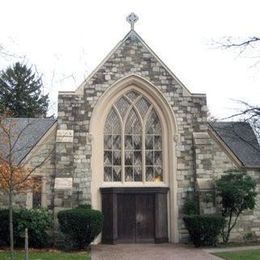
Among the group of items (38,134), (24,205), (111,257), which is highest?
(38,134)

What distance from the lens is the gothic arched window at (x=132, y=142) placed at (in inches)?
907

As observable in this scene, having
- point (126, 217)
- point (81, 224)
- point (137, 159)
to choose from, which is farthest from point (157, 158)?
point (81, 224)

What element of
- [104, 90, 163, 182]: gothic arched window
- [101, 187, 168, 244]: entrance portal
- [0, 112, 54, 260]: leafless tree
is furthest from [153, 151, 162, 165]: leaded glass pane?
[0, 112, 54, 260]: leafless tree

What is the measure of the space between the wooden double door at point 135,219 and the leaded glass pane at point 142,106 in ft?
12.6

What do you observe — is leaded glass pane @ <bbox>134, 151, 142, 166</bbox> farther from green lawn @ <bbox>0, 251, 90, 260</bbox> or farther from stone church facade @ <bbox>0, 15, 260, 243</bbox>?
green lawn @ <bbox>0, 251, 90, 260</bbox>

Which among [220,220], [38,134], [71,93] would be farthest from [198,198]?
[38,134]

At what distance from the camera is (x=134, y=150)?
76.4 feet

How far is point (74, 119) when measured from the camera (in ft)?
74.9

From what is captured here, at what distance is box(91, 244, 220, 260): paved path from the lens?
694 inches

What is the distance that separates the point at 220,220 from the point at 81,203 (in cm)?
593

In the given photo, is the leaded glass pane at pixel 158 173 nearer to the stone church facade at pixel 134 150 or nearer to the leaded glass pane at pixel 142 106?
the stone church facade at pixel 134 150

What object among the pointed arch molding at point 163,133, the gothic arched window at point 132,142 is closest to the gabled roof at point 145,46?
the pointed arch molding at point 163,133

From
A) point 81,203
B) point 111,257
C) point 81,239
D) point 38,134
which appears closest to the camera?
point 111,257

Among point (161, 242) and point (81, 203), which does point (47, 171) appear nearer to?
point (81, 203)
